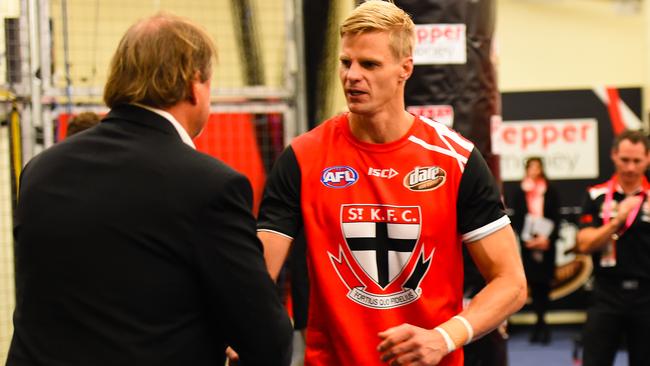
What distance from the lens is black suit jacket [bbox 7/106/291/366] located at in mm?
1812

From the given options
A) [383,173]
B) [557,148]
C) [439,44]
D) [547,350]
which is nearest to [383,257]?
[383,173]

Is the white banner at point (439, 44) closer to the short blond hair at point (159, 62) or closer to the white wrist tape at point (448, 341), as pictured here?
the white wrist tape at point (448, 341)

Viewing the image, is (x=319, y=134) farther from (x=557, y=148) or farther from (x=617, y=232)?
(x=557, y=148)

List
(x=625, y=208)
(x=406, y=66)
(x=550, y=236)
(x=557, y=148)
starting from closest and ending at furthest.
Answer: (x=406, y=66) → (x=625, y=208) → (x=550, y=236) → (x=557, y=148)

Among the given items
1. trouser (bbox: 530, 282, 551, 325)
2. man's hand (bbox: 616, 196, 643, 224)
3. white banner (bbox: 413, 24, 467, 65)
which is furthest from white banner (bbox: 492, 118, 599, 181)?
white banner (bbox: 413, 24, 467, 65)

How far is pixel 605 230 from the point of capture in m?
5.21

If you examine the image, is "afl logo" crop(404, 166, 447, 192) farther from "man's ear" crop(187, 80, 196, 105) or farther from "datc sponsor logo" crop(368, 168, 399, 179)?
"man's ear" crop(187, 80, 196, 105)

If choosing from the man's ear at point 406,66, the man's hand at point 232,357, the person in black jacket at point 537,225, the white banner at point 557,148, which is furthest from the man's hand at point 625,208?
the white banner at point 557,148

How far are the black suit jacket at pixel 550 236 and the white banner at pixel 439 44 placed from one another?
600cm

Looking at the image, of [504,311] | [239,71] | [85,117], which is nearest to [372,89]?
[504,311]

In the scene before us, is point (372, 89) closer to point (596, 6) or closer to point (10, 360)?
point (10, 360)

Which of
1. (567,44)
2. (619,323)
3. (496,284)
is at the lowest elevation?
(619,323)

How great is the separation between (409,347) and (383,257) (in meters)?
0.37

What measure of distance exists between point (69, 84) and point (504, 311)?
9.19ft
